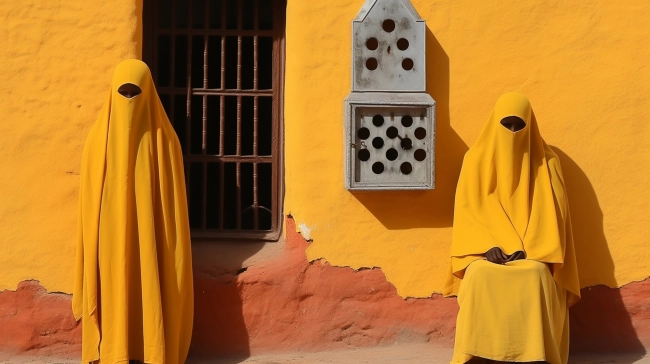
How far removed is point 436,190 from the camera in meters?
5.61

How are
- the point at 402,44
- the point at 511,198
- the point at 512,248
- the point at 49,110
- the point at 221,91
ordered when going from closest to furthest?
the point at 512,248 < the point at 511,198 < the point at 49,110 < the point at 402,44 < the point at 221,91

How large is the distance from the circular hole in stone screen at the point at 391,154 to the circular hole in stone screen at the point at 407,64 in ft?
1.55

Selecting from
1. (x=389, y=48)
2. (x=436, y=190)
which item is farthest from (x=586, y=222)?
(x=389, y=48)

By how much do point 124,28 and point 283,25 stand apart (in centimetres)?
96

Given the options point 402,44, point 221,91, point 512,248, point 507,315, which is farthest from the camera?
point 221,91

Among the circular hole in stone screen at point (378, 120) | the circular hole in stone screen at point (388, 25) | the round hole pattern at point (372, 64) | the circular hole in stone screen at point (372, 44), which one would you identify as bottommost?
the circular hole in stone screen at point (378, 120)

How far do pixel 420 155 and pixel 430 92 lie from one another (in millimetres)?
385

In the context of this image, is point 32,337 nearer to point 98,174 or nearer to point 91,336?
point 91,336

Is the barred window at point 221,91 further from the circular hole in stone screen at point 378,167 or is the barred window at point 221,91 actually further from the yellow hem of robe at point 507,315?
the yellow hem of robe at point 507,315

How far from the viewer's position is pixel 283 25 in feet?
19.1

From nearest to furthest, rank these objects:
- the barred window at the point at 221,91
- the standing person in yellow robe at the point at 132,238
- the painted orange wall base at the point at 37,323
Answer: the standing person in yellow robe at the point at 132,238
the painted orange wall base at the point at 37,323
the barred window at the point at 221,91

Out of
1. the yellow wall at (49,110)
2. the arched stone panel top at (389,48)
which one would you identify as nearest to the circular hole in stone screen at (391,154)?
the arched stone panel top at (389,48)

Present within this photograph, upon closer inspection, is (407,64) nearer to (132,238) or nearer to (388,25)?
(388,25)

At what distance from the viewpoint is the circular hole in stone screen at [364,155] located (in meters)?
5.50
